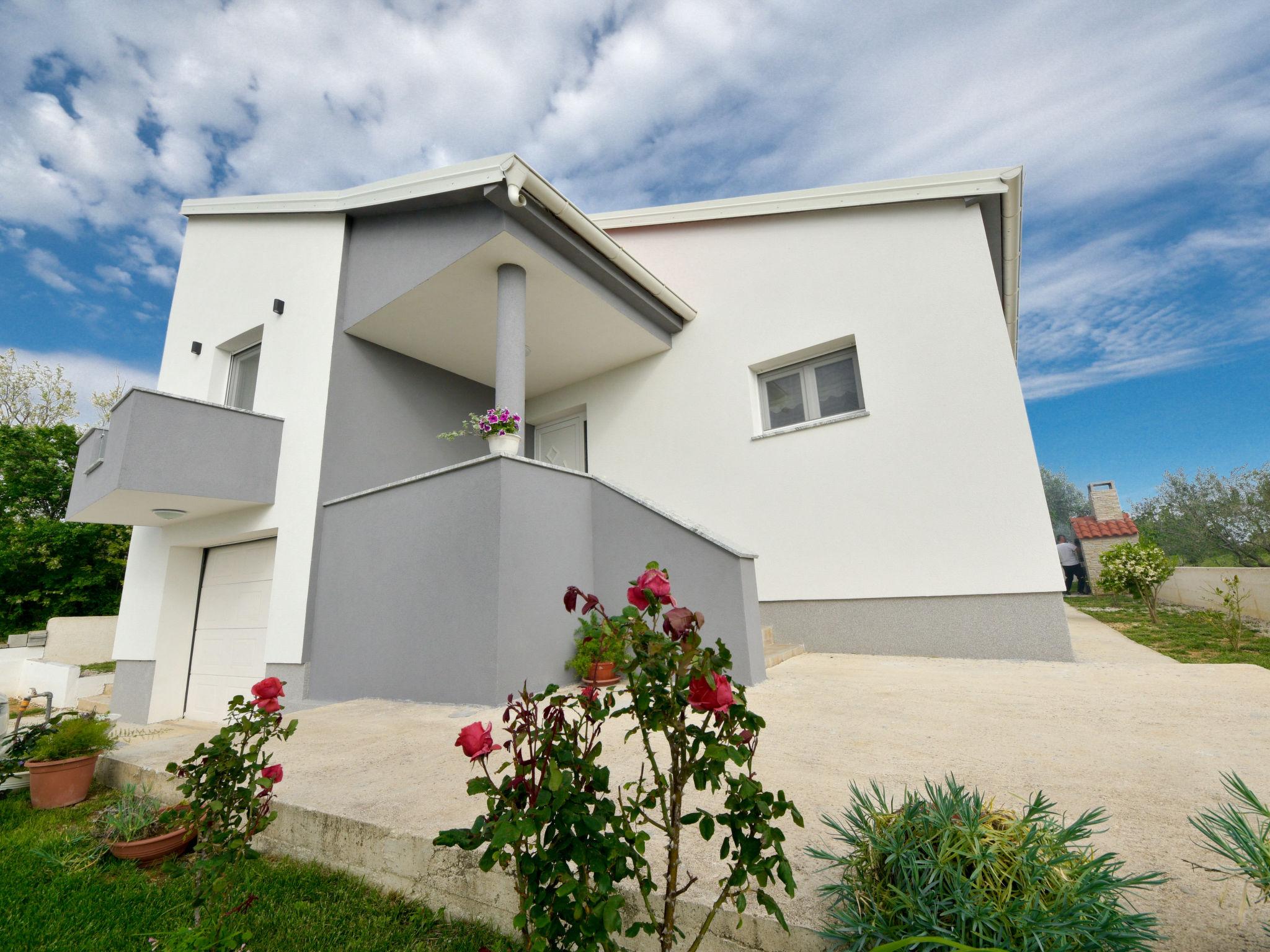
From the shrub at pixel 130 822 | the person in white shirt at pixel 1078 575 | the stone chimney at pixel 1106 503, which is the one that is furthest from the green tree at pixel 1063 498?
the shrub at pixel 130 822

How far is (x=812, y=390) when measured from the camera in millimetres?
6656

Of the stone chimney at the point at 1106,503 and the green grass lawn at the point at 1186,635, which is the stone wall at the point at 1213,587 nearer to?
the green grass lawn at the point at 1186,635

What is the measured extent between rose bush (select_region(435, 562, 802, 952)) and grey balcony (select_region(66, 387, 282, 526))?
6.55 metres

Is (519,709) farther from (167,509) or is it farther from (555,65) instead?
(555,65)

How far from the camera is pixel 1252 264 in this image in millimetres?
40594

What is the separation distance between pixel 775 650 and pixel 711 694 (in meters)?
4.89

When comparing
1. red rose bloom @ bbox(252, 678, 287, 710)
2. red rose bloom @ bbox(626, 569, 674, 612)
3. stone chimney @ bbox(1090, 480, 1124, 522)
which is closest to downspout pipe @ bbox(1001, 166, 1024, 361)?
red rose bloom @ bbox(626, 569, 674, 612)

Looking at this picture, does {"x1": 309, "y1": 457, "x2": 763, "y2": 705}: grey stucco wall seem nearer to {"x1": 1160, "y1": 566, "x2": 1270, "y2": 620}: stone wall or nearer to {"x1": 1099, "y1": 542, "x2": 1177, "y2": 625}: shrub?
{"x1": 1099, "y1": 542, "x2": 1177, "y2": 625}: shrub

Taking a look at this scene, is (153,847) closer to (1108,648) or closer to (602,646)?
(602,646)

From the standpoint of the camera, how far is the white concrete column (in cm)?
527

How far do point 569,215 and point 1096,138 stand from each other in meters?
16.8

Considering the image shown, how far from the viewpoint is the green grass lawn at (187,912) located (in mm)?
1609

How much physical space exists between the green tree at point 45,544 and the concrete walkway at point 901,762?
1598cm

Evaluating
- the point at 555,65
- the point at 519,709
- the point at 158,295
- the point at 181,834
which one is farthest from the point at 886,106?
the point at 158,295
